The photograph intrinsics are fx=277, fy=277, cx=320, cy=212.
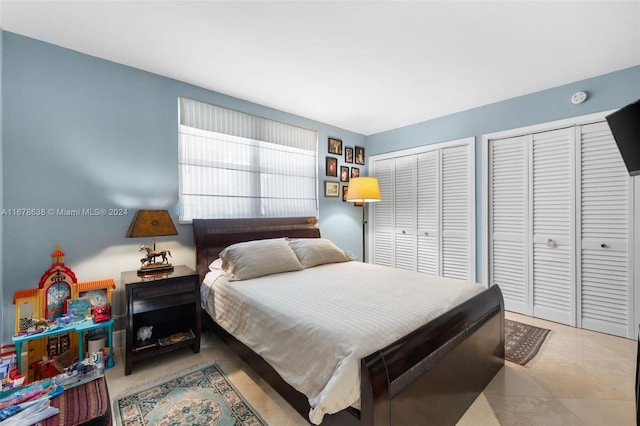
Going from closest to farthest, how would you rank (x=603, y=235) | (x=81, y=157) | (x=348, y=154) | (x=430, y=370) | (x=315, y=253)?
(x=430, y=370) → (x=81, y=157) → (x=603, y=235) → (x=315, y=253) → (x=348, y=154)

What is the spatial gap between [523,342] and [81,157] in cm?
423

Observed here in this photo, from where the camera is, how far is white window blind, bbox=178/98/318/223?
2893 mm

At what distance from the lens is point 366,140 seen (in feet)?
16.0

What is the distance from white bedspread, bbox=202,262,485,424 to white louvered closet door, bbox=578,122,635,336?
1.67 m

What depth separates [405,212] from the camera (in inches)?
170

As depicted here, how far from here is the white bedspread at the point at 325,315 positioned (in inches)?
50.0

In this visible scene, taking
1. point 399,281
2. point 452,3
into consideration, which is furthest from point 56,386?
point 452,3

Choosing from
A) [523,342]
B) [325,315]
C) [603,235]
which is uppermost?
[603,235]

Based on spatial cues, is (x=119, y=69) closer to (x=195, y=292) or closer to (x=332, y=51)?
(x=332, y=51)

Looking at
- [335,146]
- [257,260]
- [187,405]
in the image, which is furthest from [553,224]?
[187,405]

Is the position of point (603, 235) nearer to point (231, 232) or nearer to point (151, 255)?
point (231, 232)

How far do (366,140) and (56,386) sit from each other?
4.62 meters

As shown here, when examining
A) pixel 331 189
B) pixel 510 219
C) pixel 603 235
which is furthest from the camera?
pixel 331 189

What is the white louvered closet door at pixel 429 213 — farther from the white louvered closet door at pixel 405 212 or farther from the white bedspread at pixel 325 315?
the white bedspread at pixel 325 315
